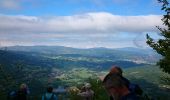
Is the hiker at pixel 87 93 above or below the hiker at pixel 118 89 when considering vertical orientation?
below

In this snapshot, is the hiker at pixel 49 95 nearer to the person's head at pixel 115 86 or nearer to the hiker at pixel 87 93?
the hiker at pixel 87 93

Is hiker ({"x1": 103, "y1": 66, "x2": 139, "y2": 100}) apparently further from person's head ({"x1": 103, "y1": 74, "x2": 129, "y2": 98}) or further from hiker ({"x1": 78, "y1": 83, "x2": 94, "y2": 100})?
hiker ({"x1": 78, "y1": 83, "x2": 94, "y2": 100})

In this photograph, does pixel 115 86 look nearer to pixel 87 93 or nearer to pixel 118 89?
pixel 118 89

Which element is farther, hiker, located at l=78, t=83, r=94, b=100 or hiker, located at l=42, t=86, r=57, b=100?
hiker, located at l=78, t=83, r=94, b=100

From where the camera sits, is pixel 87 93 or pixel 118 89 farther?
pixel 87 93

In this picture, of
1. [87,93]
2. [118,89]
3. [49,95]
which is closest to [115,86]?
[118,89]

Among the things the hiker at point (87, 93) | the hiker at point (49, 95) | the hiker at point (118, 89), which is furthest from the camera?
the hiker at point (87, 93)

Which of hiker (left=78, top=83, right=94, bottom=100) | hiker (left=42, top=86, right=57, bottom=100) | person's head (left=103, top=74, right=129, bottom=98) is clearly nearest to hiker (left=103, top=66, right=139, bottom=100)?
person's head (left=103, top=74, right=129, bottom=98)

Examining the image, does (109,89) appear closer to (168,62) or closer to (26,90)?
(26,90)

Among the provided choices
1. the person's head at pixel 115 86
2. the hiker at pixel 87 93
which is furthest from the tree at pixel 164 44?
the person's head at pixel 115 86

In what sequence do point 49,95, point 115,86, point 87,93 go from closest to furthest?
point 115,86
point 49,95
point 87,93

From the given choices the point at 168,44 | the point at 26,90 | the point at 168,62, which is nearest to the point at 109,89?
the point at 26,90
